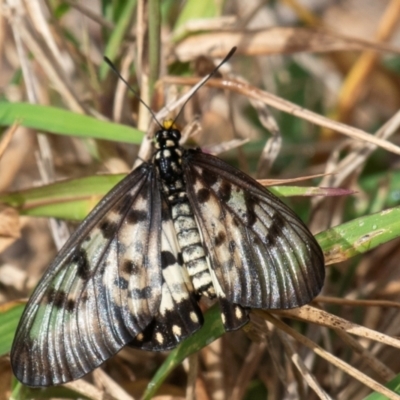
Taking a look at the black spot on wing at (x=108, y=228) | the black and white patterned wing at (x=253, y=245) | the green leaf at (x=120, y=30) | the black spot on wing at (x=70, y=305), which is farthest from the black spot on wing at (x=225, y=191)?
the green leaf at (x=120, y=30)

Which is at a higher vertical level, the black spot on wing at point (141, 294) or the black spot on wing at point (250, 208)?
the black spot on wing at point (250, 208)

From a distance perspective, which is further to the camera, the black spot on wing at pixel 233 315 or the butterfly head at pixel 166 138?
the butterfly head at pixel 166 138

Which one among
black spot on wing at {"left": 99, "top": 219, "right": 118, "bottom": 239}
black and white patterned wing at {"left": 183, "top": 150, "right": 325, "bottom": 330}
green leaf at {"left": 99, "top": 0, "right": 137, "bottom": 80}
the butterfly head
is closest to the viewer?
black and white patterned wing at {"left": 183, "top": 150, "right": 325, "bottom": 330}

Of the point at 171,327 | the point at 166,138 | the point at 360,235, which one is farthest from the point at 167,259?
the point at 360,235

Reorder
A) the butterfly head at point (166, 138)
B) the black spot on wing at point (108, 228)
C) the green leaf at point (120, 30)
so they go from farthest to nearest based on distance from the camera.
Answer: the green leaf at point (120, 30) < the butterfly head at point (166, 138) < the black spot on wing at point (108, 228)

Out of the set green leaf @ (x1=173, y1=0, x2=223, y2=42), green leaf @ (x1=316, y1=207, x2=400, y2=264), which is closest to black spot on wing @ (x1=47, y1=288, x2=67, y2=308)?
green leaf @ (x1=316, y1=207, x2=400, y2=264)

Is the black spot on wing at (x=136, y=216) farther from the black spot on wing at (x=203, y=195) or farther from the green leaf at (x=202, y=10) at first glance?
the green leaf at (x=202, y=10)

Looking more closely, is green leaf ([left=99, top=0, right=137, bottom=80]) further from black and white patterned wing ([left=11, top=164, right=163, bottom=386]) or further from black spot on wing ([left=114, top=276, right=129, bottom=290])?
black spot on wing ([left=114, top=276, right=129, bottom=290])
